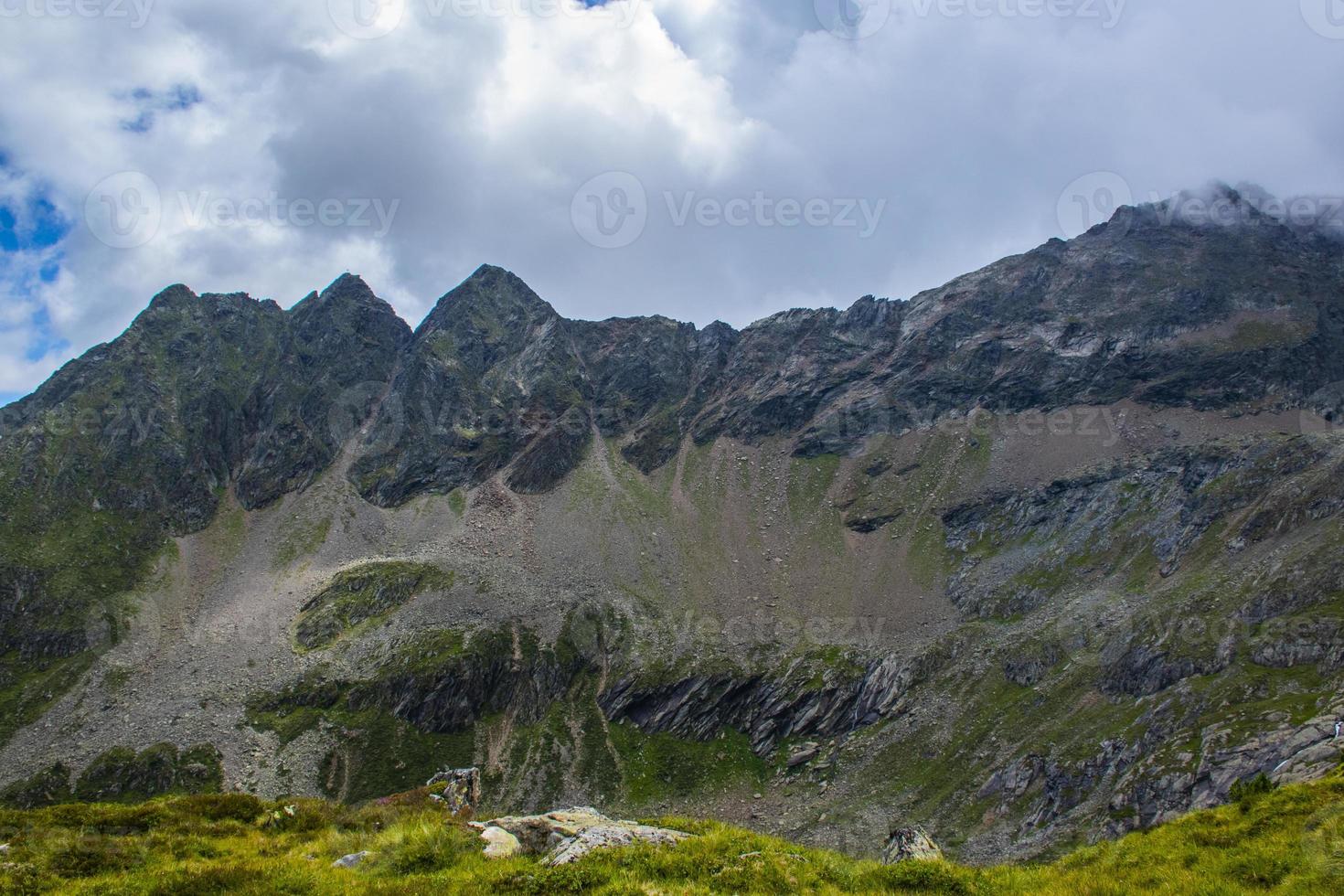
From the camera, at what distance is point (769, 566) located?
137 metres

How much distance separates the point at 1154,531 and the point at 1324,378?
296 feet

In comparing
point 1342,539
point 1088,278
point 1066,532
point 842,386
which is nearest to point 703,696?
point 1066,532

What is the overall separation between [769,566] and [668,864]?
12585cm

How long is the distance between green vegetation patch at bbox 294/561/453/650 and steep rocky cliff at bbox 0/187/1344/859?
2.39ft

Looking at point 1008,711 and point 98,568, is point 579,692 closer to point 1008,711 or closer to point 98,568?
point 1008,711

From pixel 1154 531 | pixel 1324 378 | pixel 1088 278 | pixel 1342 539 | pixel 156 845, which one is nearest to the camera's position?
pixel 156 845

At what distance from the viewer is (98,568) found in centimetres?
13250

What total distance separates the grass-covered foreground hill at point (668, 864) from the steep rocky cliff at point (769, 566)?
16.0 metres

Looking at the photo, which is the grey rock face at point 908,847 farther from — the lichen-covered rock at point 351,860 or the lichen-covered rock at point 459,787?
the lichen-covered rock at point 459,787

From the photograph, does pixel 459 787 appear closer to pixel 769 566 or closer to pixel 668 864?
pixel 668 864

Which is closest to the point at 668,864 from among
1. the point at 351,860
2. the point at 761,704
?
the point at 351,860

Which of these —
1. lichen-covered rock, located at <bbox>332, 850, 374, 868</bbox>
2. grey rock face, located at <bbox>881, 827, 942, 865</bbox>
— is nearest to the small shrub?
grey rock face, located at <bbox>881, 827, 942, 865</bbox>

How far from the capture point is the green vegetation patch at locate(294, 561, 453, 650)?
118 m

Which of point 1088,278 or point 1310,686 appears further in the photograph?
point 1088,278
